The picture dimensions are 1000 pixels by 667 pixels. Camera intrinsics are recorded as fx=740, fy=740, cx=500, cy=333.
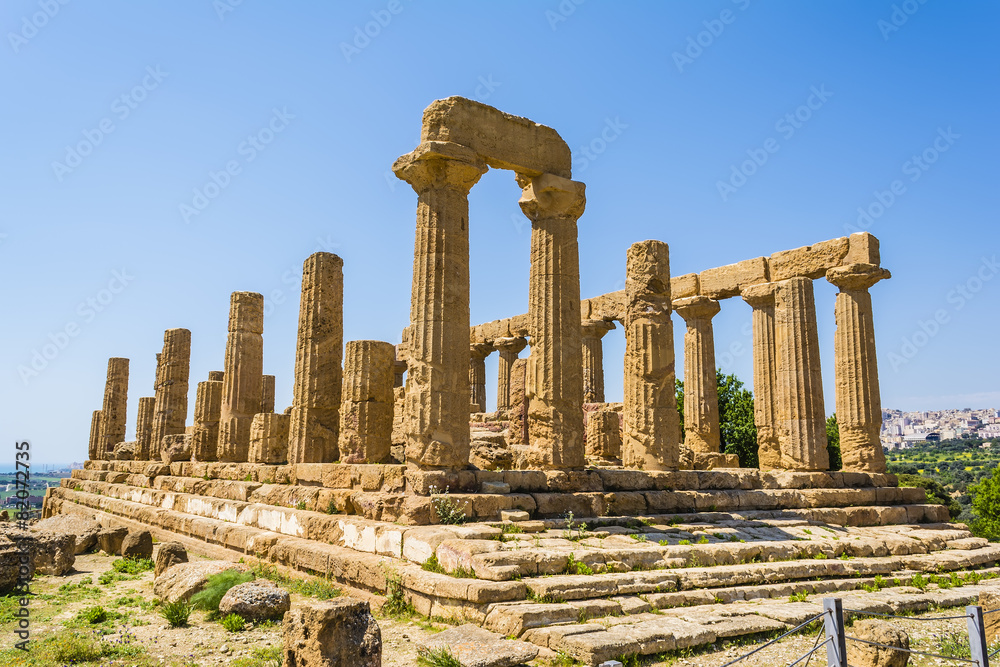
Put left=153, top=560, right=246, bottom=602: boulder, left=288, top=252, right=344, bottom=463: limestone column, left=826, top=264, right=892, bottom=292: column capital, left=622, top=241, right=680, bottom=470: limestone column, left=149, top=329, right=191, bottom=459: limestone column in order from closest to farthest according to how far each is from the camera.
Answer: left=153, top=560, right=246, bottom=602: boulder
left=622, top=241, right=680, bottom=470: limestone column
left=288, top=252, right=344, bottom=463: limestone column
left=826, top=264, right=892, bottom=292: column capital
left=149, top=329, right=191, bottom=459: limestone column

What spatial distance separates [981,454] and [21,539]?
11725 centimetres

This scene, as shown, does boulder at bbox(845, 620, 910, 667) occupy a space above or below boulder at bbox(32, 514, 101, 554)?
below

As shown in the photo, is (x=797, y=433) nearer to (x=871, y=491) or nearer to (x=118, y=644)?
(x=871, y=491)

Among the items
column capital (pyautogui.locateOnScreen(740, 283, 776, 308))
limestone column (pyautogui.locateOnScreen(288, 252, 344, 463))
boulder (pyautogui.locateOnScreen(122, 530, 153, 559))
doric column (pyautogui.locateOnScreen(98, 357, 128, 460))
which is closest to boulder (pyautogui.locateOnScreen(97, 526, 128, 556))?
boulder (pyautogui.locateOnScreen(122, 530, 153, 559))

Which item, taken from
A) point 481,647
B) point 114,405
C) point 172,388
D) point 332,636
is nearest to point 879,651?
point 481,647

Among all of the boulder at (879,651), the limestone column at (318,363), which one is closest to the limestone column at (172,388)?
the limestone column at (318,363)

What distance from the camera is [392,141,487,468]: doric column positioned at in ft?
36.1

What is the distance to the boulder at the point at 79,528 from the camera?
14.9m

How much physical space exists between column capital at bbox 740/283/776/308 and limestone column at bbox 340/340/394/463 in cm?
1008

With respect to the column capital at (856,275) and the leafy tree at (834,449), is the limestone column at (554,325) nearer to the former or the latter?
the column capital at (856,275)

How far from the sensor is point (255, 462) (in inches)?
691

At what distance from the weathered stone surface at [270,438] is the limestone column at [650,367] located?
27.2 ft

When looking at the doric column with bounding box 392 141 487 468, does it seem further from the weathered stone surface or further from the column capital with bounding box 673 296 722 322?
the column capital with bounding box 673 296 722 322

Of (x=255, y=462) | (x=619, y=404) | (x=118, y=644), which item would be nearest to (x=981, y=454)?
(x=619, y=404)
